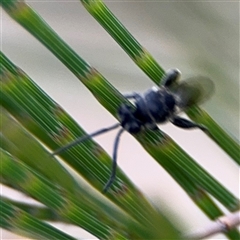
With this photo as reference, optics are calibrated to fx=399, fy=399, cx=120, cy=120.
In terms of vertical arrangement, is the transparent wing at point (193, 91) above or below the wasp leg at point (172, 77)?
below

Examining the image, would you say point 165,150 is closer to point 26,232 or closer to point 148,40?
point 26,232

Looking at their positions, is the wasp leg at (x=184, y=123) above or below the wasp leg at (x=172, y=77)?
below

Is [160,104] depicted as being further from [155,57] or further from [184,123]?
[155,57]

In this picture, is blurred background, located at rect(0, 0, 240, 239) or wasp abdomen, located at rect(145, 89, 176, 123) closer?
blurred background, located at rect(0, 0, 240, 239)

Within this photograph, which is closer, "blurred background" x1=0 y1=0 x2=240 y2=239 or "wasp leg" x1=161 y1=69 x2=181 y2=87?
"blurred background" x1=0 y1=0 x2=240 y2=239

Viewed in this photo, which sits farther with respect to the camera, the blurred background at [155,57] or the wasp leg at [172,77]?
the wasp leg at [172,77]

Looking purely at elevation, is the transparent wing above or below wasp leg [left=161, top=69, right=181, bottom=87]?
below
